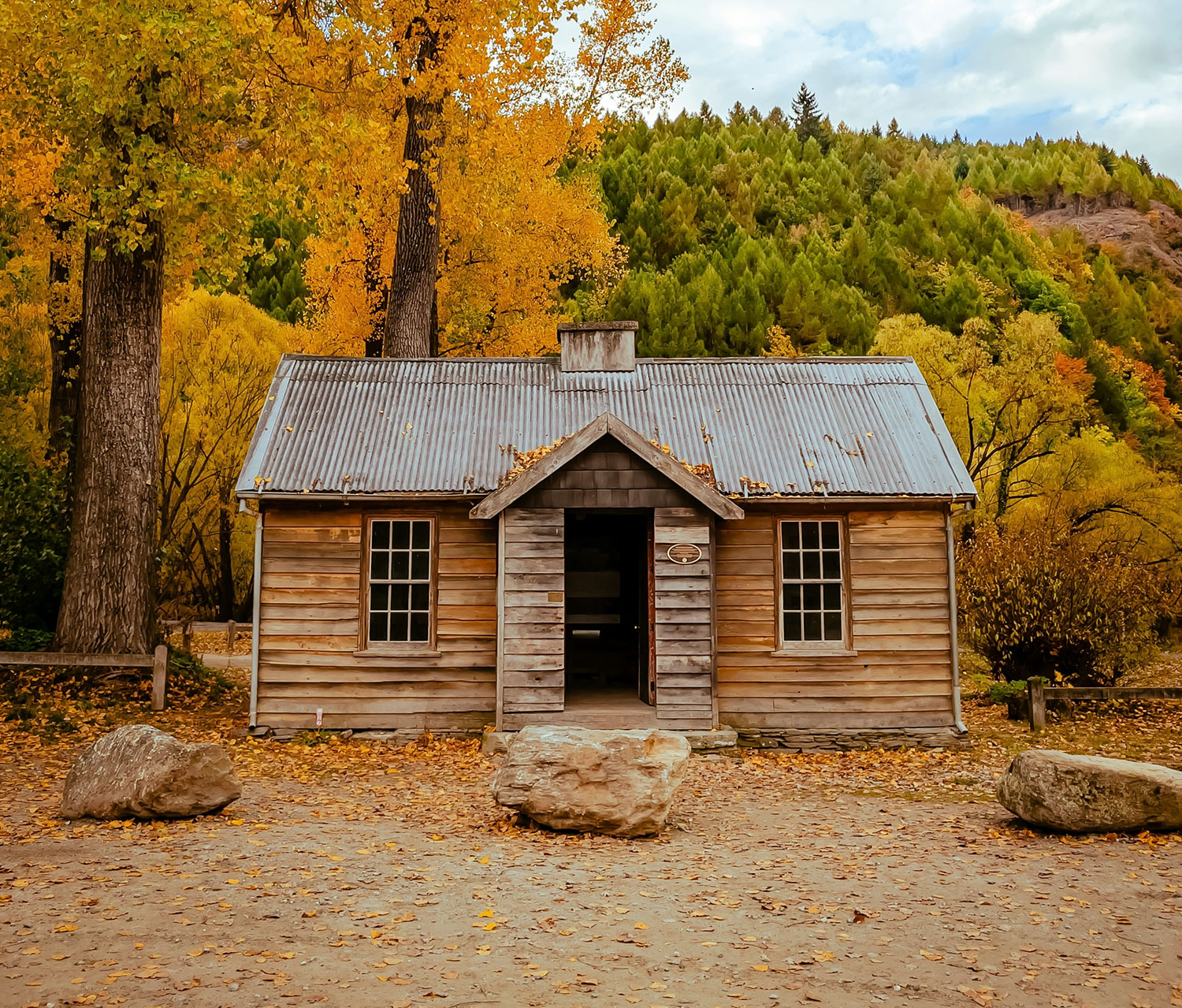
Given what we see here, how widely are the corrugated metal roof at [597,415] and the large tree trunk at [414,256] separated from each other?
2.79 meters

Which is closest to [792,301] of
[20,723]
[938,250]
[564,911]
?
[938,250]

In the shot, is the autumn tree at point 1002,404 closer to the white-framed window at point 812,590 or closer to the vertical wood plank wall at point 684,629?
the white-framed window at point 812,590

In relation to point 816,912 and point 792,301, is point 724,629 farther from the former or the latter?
point 792,301

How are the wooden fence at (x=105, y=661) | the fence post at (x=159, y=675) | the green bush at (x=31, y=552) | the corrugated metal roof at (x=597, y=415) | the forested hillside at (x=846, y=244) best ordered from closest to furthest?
the wooden fence at (x=105, y=661), the corrugated metal roof at (x=597, y=415), the fence post at (x=159, y=675), the green bush at (x=31, y=552), the forested hillside at (x=846, y=244)

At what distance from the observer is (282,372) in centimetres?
1491

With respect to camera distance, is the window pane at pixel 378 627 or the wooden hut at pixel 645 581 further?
the window pane at pixel 378 627

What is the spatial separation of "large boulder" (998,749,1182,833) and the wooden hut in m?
4.58

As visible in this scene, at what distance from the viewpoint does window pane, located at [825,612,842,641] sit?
13242mm

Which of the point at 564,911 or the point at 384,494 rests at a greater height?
the point at 384,494

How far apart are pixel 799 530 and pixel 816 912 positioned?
7.45 meters

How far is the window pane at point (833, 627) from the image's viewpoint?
13242 mm

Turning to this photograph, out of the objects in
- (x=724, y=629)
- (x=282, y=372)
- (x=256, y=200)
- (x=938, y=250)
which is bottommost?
(x=724, y=629)

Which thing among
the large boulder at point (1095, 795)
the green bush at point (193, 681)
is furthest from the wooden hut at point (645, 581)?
the large boulder at point (1095, 795)

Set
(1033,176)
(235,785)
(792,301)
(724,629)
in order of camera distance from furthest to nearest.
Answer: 1. (1033,176)
2. (792,301)
3. (724,629)
4. (235,785)
